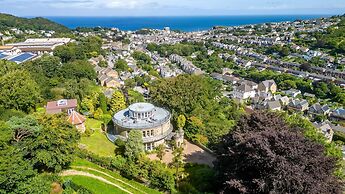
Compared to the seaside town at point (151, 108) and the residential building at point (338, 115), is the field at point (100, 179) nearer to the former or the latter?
the seaside town at point (151, 108)

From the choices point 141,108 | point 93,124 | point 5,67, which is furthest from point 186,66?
point 141,108

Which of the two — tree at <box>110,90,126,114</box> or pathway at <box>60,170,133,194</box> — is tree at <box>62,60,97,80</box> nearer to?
tree at <box>110,90,126,114</box>

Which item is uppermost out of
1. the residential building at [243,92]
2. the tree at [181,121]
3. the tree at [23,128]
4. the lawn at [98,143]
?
the tree at [23,128]

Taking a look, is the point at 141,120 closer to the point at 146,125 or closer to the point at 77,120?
the point at 146,125

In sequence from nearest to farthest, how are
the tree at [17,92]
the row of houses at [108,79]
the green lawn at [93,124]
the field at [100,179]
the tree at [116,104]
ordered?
the field at [100,179] → the tree at [17,92] → the green lawn at [93,124] → the tree at [116,104] → the row of houses at [108,79]

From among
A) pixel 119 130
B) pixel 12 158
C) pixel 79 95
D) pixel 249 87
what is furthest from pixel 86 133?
pixel 249 87

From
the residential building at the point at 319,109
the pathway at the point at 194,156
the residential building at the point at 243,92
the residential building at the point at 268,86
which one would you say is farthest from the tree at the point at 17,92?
the residential building at the point at 268,86
